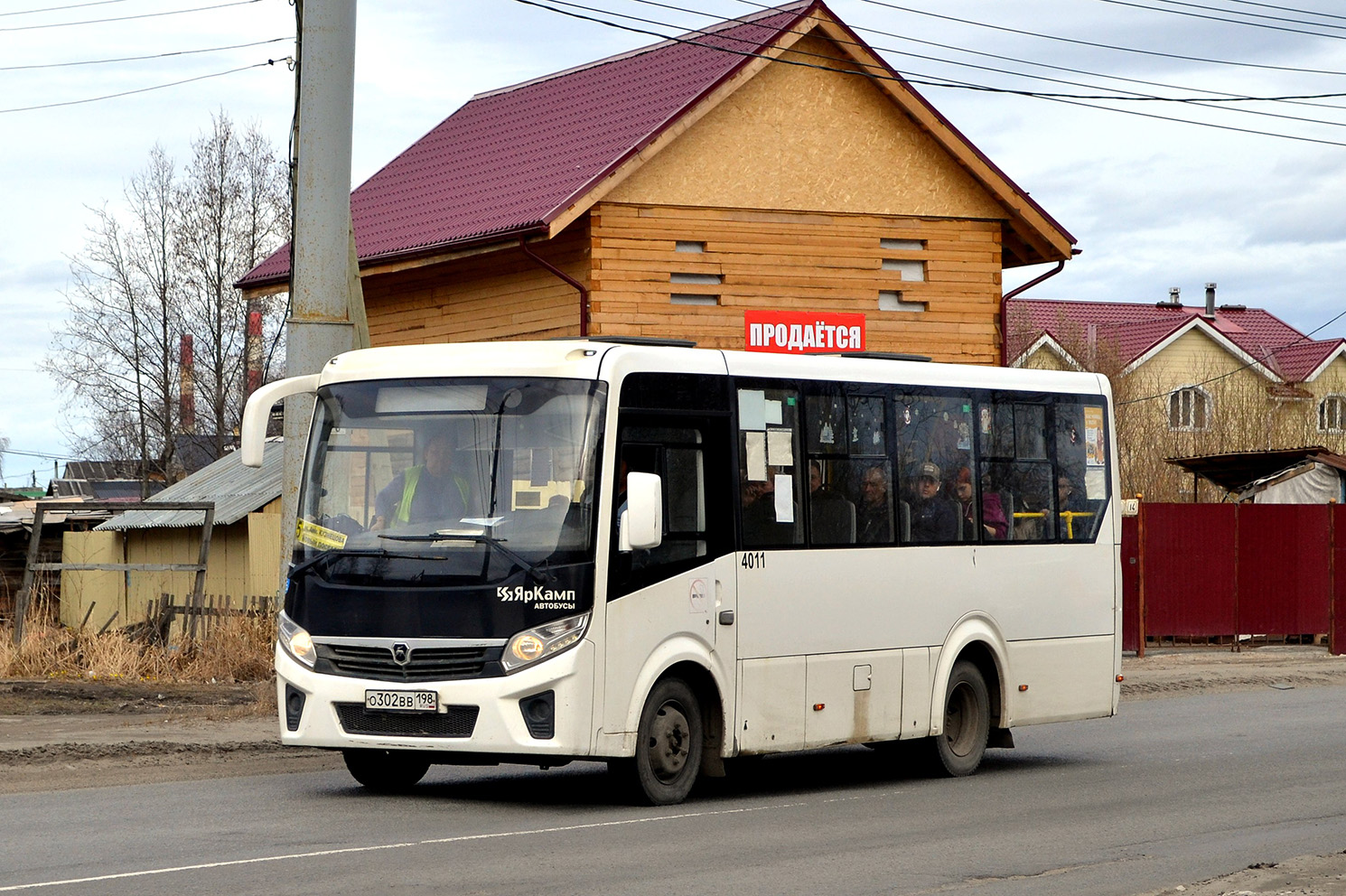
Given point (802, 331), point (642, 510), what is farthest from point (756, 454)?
point (802, 331)

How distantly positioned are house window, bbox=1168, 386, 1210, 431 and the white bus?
4066 centimetres

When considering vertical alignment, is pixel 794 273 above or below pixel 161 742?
above

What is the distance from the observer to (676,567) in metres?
11.6

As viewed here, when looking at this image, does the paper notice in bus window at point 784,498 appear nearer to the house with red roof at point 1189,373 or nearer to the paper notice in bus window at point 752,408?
the paper notice in bus window at point 752,408

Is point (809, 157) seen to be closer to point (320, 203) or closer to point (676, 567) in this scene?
point (320, 203)

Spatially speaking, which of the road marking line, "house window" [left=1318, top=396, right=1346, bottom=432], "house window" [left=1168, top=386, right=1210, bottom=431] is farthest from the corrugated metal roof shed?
"house window" [left=1318, top=396, right=1346, bottom=432]

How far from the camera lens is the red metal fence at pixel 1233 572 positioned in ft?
94.6

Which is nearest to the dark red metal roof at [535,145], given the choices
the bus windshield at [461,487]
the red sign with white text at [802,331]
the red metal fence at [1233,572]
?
the red sign with white text at [802,331]

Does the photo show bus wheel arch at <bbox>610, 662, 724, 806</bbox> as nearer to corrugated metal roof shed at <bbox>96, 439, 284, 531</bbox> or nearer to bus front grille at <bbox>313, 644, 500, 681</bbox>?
bus front grille at <bbox>313, 644, 500, 681</bbox>

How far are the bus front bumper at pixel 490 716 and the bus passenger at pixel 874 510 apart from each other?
9.40ft

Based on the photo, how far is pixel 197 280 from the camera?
60250mm

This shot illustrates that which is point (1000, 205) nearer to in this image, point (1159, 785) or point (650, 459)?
point (1159, 785)

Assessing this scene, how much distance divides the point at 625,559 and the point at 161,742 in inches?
212

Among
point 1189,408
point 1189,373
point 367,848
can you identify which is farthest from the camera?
point 1189,373
